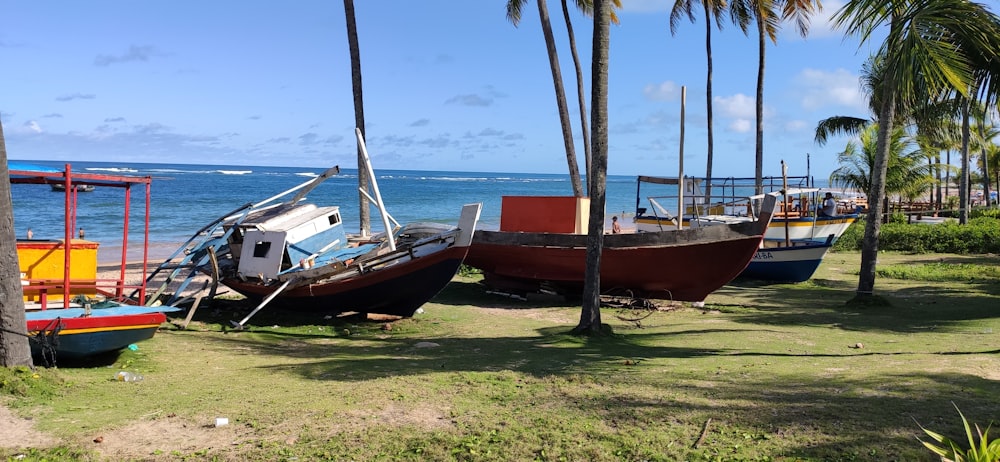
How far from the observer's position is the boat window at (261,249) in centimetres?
1384

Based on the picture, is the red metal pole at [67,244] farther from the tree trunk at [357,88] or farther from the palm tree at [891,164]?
the palm tree at [891,164]

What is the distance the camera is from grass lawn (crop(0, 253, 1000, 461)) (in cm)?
601

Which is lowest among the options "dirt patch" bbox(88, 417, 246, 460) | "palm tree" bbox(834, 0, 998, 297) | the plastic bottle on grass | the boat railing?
"dirt patch" bbox(88, 417, 246, 460)

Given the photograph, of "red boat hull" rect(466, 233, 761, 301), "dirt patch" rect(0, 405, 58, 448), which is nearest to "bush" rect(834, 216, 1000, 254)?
"red boat hull" rect(466, 233, 761, 301)

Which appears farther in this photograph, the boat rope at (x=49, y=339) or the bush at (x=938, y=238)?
the bush at (x=938, y=238)

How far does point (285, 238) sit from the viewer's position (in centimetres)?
1352

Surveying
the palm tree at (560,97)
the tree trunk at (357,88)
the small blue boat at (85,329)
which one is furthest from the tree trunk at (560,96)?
the small blue boat at (85,329)

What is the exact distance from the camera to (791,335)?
450 inches

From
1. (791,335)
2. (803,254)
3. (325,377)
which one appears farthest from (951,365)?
(803,254)

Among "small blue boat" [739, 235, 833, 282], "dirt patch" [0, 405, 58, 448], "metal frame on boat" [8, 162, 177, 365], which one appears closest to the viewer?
"dirt patch" [0, 405, 58, 448]

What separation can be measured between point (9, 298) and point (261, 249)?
20.0 ft

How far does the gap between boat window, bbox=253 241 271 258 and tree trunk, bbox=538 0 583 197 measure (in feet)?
37.5

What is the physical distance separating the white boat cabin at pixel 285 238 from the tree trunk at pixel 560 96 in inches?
398

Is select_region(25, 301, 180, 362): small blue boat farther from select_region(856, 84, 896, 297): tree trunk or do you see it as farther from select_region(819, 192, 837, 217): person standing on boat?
select_region(819, 192, 837, 217): person standing on boat
